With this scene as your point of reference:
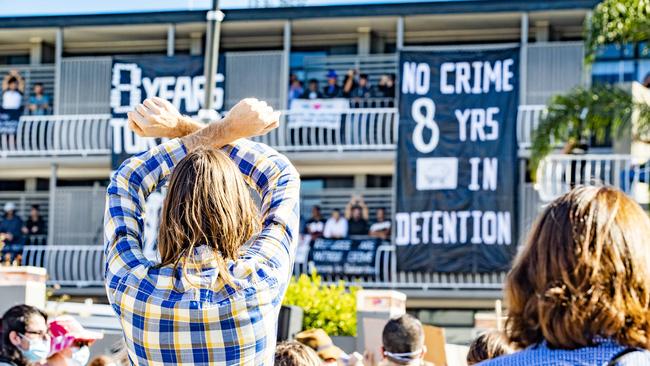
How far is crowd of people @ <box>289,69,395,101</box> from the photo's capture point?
25.8 metres

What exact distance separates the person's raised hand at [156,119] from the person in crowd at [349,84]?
22.3 meters

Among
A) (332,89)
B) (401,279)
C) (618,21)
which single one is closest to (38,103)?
(332,89)

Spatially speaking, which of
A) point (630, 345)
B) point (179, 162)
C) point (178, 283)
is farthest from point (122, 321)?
point (630, 345)

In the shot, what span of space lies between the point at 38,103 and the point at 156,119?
2479 centimetres

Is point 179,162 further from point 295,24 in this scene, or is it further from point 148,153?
point 295,24

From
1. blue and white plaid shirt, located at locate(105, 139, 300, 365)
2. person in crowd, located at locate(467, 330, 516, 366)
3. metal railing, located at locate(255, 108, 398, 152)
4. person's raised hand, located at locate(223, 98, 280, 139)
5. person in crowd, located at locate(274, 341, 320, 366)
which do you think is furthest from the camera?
metal railing, located at locate(255, 108, 398, 152)

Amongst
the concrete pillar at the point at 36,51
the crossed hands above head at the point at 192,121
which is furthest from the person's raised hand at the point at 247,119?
the concrete pillar at the point at 36,51

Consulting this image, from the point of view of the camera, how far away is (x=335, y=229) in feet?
80.0

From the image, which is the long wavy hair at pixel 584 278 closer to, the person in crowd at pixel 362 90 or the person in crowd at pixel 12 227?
the person in crowd at pixel 362 90

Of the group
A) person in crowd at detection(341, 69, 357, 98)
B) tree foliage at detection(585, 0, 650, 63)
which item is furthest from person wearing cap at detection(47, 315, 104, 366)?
person in crowd at detection(341, 69, 357, 98)

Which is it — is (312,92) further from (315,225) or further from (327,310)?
(327,310)

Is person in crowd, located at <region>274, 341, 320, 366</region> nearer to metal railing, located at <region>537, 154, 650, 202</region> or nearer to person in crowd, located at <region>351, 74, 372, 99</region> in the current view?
metal railing, located at <region>537, 154, 650, 202</region>

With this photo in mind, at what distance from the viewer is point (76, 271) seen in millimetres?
26641

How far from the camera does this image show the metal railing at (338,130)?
25.6 m
